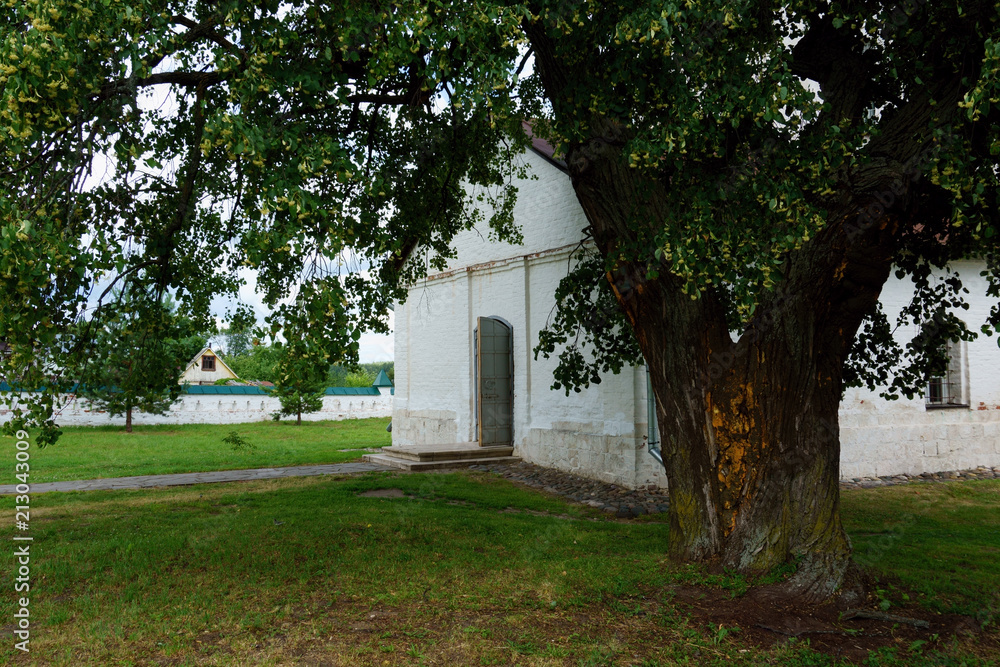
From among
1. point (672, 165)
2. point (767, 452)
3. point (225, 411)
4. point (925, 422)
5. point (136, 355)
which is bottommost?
point (225, 411)

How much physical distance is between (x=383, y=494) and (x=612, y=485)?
3891 mm

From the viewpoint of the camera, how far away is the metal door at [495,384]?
14.4 meters

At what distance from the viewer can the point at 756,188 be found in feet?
16.4

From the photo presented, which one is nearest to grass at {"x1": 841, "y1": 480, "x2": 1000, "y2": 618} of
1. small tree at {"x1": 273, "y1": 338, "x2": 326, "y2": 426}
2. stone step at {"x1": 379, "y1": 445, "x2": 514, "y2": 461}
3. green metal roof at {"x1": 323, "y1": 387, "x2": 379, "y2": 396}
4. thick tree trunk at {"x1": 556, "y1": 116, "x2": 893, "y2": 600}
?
thick tree trunk at {"x1": 556, "y1": 116, "x2": 893, "y2": 600}

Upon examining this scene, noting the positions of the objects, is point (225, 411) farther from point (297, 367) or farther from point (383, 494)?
point (297, 367)

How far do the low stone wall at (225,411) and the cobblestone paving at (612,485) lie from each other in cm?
1861

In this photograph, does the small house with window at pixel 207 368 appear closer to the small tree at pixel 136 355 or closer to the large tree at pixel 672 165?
the small tree at pixel 136 355

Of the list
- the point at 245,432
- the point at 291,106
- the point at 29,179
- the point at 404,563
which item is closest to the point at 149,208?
the point at 29,179

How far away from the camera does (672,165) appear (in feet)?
20.1

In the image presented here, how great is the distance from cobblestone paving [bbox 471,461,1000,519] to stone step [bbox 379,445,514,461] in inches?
15.5

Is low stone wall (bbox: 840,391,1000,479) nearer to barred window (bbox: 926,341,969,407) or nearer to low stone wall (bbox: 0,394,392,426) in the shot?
barred window (bbox: 926,341,969,407)

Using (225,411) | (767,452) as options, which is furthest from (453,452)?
(225,411)

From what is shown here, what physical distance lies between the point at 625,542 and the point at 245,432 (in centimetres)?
2044

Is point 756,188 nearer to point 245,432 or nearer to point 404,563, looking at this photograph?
point 404,563
